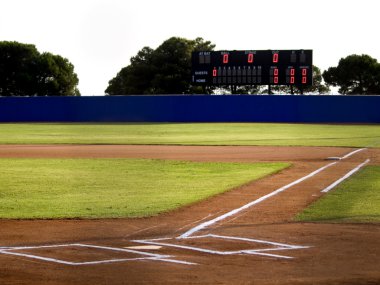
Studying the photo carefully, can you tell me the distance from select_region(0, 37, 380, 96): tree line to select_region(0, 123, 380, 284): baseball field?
5594cm

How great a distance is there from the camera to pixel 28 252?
8.20 metres

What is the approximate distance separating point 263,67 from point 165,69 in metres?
29.4

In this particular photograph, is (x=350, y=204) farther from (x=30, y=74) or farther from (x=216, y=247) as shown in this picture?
(x=30, y=74)

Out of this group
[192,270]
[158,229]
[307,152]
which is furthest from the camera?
[307,152]

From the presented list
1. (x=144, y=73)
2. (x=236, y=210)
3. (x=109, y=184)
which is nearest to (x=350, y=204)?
(x=236, y=210)

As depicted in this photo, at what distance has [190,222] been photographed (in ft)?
34.0

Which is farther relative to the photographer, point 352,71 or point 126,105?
point 352,71

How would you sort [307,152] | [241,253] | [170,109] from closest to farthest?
[241,253] < [307,152] < [170,109]

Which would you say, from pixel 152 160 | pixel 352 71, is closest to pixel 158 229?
pixel 152 160

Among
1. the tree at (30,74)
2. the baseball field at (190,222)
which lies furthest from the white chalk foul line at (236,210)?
the tree at (30,74)

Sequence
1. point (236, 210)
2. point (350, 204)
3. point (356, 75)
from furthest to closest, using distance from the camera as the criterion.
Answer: point (356, 75) → point (350, 204) → point (236, 210)

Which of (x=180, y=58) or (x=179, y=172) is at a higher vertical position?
(x=180, y=58)

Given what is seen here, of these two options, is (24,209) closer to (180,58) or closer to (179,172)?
(179,172)

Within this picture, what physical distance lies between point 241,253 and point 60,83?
252 ft
